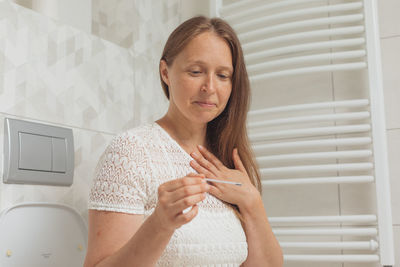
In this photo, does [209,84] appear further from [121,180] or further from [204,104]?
[121,180]

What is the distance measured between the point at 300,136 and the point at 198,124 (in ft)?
1.69

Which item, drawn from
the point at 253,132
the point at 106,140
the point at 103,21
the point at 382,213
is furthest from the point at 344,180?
the point at 103,21

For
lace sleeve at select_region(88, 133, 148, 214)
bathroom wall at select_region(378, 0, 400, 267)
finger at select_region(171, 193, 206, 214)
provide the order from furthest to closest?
bathroom wall at select_region(378, 0, 400, 267) → lace sleeve at select_region(88, 133, 148, 214) → finger at select_region(171, 193, 206, 214)

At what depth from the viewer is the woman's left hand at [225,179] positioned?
39.9 inches

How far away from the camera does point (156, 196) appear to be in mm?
912

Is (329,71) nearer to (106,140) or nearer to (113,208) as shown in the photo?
(106,140)

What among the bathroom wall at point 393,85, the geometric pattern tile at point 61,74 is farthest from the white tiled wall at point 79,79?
the bathroom wall at point 393,85

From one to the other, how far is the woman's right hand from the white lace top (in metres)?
0.15

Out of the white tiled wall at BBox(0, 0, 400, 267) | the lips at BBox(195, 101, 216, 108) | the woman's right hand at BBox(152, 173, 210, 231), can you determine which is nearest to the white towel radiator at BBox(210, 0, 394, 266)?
the white tiled wall at BBox(0, 0, 400, 267)

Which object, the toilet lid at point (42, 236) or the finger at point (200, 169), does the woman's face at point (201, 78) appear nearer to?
the finger at point (200, 169)

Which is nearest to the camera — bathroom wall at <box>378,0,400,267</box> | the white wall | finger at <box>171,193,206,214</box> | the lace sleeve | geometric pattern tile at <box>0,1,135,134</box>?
finger at <box>171,193,206,214</box>

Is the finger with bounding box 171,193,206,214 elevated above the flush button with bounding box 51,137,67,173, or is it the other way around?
the flush button with bounding box 51,137,67,173

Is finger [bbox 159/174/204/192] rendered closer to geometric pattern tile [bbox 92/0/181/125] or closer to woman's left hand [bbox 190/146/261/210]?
woman's left hand [bbox 190/146/261/210]

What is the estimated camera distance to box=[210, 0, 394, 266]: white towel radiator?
1.33 m
